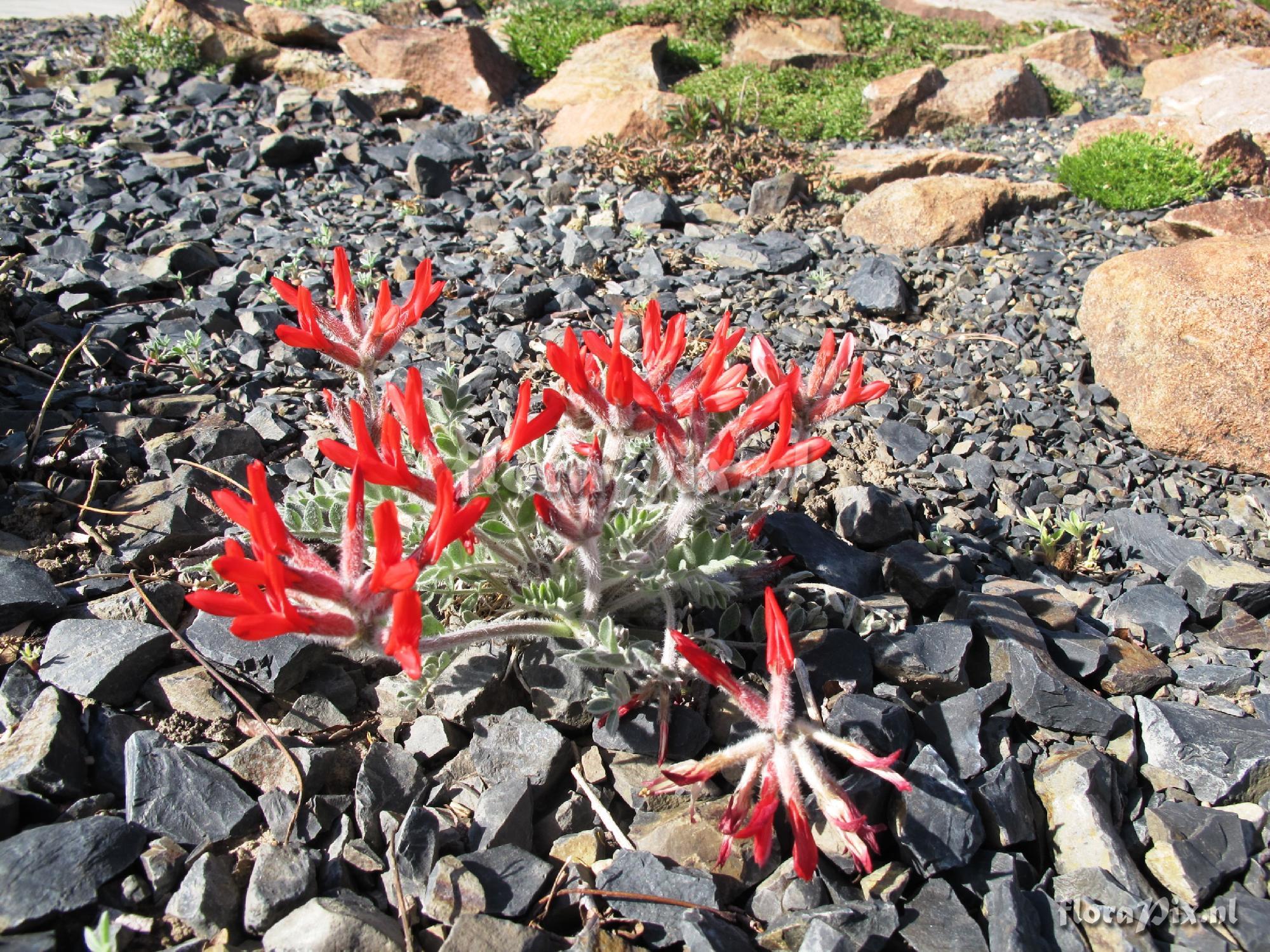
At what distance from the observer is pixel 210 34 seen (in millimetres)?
8109

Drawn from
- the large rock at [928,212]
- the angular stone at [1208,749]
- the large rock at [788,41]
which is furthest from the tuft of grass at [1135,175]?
the angular stone at [1208,749]

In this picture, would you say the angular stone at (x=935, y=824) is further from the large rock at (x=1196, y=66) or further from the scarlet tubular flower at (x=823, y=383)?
the large rock at (x=1196, y=66)

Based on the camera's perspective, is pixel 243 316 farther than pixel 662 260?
No

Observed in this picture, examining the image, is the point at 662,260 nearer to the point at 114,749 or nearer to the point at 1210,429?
the point at 1210,429

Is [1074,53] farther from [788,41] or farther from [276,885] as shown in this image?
[276,885]

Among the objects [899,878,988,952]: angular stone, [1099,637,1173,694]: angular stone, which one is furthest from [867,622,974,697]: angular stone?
[899,878,988,952]: angular stone

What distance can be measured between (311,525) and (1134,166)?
23.1 feet

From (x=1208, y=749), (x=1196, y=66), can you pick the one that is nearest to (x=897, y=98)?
(x=1196, y=66)

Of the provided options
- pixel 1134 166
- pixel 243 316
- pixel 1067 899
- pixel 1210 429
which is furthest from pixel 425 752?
pixel 1134 166

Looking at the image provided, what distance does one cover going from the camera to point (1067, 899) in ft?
7.38

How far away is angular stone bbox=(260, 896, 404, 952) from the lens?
199cm

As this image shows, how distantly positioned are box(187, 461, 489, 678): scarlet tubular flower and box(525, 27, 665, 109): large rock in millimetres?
7410

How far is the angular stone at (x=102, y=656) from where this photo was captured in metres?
2.55

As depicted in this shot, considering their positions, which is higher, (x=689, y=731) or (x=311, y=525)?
(x=311, y=525)
